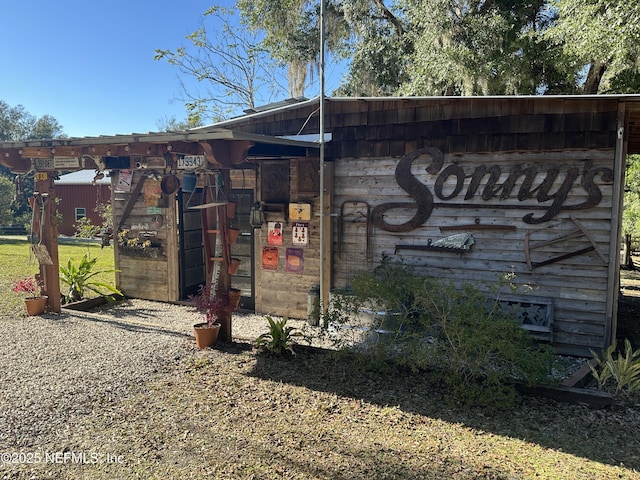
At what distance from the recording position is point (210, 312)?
5191mm

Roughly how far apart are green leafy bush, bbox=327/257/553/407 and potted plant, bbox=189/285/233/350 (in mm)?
1355

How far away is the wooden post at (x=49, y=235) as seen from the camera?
6547 mm

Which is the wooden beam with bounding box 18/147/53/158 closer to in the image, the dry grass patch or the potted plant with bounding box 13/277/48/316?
the potted plant with bounding box 13/277/48/316

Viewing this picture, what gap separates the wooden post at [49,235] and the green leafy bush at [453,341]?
15.1 ft

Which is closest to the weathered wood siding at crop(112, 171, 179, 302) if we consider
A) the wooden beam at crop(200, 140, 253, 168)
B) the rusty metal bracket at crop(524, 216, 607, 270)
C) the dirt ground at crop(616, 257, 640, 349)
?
the wooden beam at crop(200, 140, 253, 168)

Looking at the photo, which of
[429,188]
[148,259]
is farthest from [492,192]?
[148,259]

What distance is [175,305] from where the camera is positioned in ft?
25.0

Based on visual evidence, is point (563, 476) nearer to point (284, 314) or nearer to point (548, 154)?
point (548, 154)

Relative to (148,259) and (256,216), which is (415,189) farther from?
(148,259)

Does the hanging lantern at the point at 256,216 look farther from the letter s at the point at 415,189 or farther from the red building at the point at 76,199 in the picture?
the red building at the point at 76,199

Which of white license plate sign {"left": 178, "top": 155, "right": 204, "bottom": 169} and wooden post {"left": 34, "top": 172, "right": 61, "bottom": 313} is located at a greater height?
white license plate sign {"left": 178, "top": 155, "right": 204, "bottom": 169}

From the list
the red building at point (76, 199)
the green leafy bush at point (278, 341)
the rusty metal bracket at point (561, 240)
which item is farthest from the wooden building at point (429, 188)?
the red building at point (76, 199)

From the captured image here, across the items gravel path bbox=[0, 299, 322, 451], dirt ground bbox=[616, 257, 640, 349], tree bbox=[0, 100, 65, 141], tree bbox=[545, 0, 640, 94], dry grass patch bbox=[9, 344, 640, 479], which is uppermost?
tree bbox=[0, 100, 65, 141]

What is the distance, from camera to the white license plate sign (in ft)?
16.4
